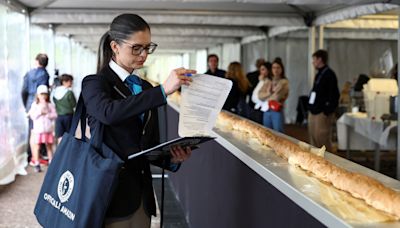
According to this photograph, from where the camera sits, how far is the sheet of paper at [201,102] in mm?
2168

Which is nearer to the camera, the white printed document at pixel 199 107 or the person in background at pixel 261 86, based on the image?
the white printed document at pixel 199 107

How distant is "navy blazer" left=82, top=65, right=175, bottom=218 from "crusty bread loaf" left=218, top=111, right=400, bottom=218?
584 millimetres

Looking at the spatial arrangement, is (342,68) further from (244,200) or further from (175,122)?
(244,200)

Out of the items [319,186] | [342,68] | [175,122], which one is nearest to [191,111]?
[319,186]

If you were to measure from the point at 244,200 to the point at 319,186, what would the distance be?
91cm

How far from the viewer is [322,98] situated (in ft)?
26.0

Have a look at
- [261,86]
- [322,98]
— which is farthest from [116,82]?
[261,86]

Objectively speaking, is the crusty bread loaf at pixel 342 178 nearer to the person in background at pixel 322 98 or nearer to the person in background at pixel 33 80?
the person in background at pixel 322 98

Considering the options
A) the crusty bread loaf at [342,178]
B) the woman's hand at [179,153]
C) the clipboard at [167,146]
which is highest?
the clipboard at [167,146]

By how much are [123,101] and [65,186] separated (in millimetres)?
399

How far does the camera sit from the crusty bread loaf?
1720 mm

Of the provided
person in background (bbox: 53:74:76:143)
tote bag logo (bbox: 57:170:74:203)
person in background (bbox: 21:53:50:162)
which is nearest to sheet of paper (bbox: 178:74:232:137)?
tote bag logo (bbox: 57:170:74:203)

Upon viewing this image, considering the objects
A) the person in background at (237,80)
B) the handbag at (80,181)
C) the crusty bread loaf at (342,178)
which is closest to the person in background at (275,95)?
the person in background at (237,80)

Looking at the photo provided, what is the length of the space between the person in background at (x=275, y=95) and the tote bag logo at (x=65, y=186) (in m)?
6.42
